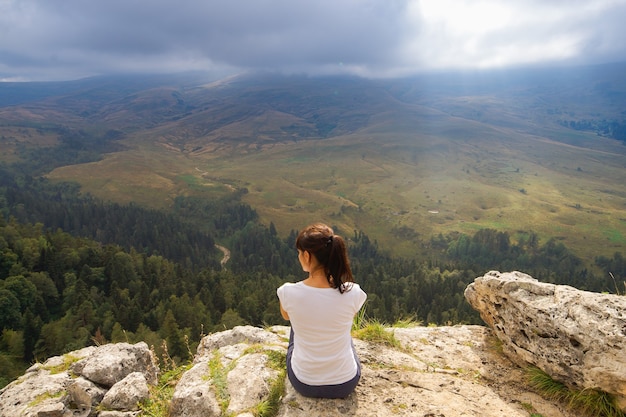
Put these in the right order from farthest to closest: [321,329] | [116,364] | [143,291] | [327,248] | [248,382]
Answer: [143,291] < [116,364] < [248,382] < [321,329] < [327,248]

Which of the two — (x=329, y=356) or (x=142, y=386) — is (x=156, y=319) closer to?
(x=142, y=386)

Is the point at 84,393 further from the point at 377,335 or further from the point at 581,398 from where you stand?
the point at 581,398

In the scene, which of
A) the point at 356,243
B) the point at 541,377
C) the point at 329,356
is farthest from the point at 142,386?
the point at 356,243

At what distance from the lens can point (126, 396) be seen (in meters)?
9.74

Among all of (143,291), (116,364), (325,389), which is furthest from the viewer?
(143,291)

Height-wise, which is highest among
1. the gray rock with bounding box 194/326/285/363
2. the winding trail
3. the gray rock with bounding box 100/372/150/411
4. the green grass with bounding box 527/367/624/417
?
the green grass with bounding box 527/367/624/417

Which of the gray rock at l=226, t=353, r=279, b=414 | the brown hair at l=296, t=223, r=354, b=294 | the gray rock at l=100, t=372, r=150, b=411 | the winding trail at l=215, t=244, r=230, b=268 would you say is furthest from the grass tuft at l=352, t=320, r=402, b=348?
the winding trail at l=215, t=244, r=230, b=268

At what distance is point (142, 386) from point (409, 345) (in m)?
8.26

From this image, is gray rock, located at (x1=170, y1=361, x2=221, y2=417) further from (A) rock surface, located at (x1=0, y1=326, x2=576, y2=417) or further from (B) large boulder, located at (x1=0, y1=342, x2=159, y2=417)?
(B) large boulder, located at (x1=0, y1=342, x2=159, y2=417)

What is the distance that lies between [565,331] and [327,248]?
725 cm

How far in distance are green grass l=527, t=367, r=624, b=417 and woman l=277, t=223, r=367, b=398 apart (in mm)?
5317

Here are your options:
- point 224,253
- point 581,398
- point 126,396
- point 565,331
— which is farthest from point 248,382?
point 224,253

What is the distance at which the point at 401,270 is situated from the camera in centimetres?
13538

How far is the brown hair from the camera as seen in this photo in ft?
24.2
